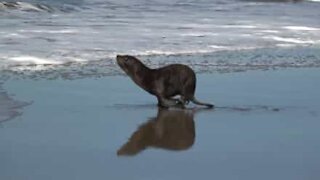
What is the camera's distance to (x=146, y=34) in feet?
47.4

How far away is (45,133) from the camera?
6113 millimetres

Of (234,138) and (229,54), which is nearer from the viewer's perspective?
(234,138)

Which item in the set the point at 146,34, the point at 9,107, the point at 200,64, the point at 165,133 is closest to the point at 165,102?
the point at 165,133

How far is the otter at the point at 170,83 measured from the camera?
7.63 meters

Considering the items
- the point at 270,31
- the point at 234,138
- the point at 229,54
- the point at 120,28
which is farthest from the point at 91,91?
the point at 270,31

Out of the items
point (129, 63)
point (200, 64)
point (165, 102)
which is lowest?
point (200, 64)

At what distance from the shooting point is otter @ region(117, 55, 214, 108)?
7633 mm

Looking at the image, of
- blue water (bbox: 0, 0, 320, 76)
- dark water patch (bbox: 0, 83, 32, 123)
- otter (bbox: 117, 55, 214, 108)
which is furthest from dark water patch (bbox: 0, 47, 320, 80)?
otter (bbox: 117, 55, 214, 108)

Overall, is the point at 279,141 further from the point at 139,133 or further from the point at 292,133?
the point at 139,133

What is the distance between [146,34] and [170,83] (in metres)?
6.83

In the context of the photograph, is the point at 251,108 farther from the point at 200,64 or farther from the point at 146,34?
the point at 146,34

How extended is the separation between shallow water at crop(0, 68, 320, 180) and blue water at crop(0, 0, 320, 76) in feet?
5.68

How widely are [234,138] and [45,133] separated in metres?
1.51

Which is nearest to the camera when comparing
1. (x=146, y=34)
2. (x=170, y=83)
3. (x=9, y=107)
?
(x=9, y=107)
